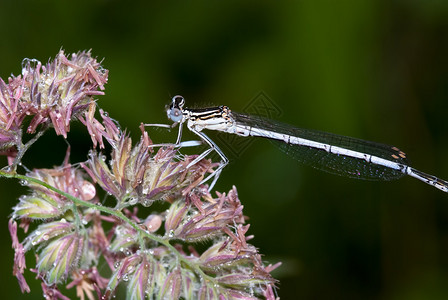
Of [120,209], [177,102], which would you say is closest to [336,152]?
[177,102]

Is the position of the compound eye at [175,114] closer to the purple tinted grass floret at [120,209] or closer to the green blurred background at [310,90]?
the purple tinted grass floret at [120,209]

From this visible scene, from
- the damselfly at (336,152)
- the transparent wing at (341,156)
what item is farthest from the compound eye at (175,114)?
the transparent wing at (341,156)

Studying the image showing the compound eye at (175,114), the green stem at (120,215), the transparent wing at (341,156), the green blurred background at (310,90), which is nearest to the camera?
the green stem at (120,215)

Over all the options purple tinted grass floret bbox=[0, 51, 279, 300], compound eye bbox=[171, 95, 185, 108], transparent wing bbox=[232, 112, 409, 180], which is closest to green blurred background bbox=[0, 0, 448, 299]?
transparent wing bbox=[232, 112, 409, 180]

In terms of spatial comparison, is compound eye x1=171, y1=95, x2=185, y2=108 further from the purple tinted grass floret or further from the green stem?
the green stem

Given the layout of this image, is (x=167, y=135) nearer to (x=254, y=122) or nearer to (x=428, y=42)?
(x=254, y=122)

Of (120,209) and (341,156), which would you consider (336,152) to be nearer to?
(341,156)
